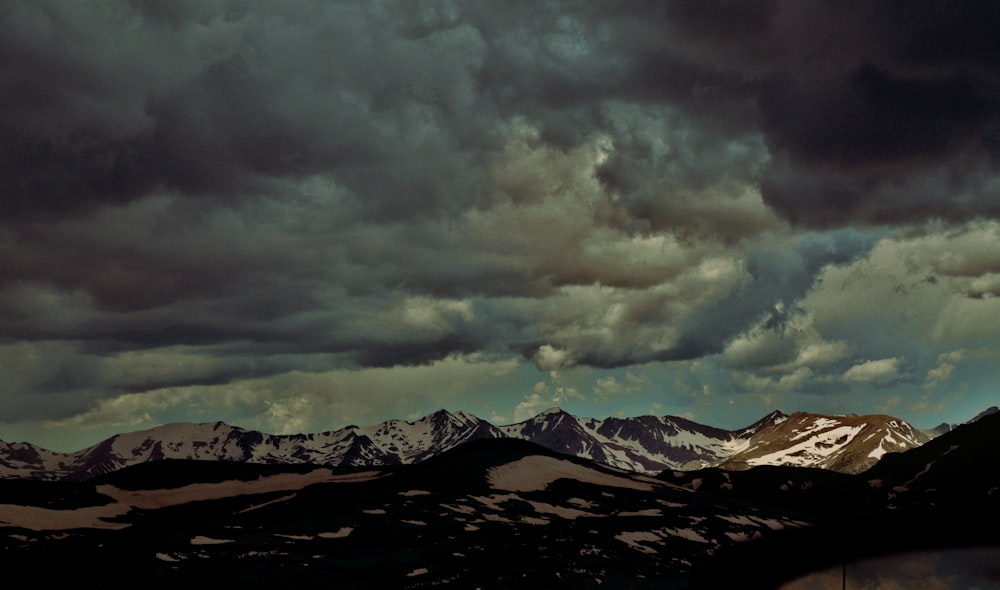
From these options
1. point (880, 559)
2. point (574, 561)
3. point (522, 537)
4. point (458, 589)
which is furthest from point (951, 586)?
point (522, 537)

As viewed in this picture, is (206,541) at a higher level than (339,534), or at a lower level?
lower

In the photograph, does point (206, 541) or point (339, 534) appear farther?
point (339, 534)

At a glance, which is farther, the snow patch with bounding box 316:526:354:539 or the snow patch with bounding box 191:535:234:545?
the snow patch with bounding box 316:526:354:539

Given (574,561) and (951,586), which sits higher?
(951,586)

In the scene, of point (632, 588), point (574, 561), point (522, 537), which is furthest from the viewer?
point (522, 537)

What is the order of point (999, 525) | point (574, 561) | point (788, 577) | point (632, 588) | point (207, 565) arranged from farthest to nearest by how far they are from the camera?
1. point (574, 561)
2. point (632, 588)
3. point (207, 565)
4. point (999, 525)
5. point (788, 577)

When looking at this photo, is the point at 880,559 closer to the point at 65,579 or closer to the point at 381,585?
the point at 381,585

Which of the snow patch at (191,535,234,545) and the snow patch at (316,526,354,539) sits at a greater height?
the snow patch at (316,526,354,539)

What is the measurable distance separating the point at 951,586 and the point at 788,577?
15.6ft

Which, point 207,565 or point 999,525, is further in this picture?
point 207,565

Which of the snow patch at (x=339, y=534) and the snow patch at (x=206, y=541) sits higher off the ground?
the snow patch at (x=339, y=534)

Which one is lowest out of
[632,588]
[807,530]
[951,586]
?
[632,588]

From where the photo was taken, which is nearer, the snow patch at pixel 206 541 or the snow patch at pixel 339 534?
the snow patch at pixel 206 541

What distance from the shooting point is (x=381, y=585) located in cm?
13562
